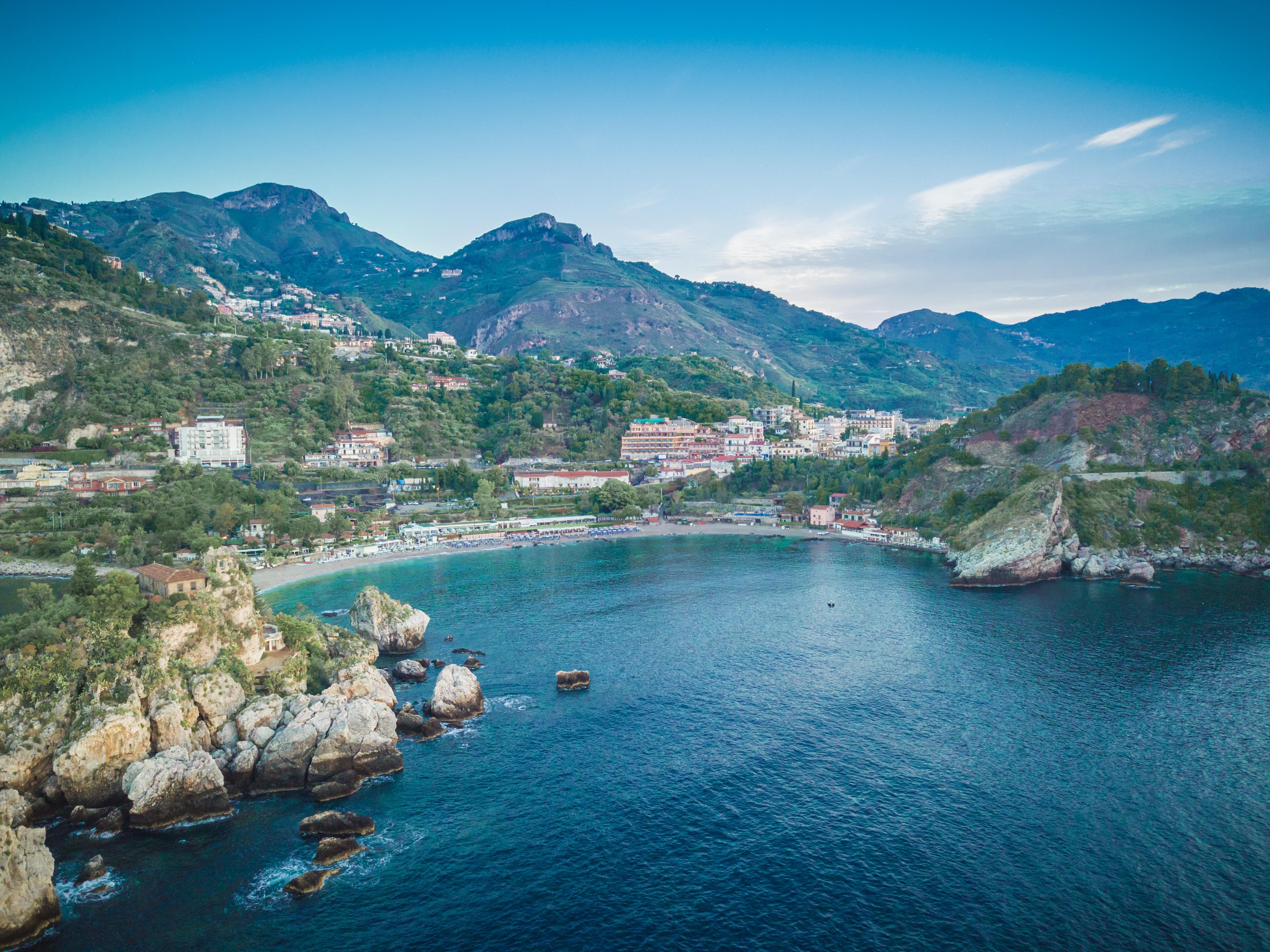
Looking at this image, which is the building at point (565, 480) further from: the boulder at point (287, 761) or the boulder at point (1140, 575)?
the boulder at point (287, 761)

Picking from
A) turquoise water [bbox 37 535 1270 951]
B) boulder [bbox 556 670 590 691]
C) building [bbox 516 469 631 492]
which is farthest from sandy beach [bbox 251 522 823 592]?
boulder [bbox 556 670 590 691]

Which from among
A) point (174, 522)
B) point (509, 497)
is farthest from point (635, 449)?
point (174, 522)

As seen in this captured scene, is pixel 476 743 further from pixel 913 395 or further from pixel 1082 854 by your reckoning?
pixel 913 395

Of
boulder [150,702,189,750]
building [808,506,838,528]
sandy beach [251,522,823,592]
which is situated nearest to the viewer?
boulder [150,702,189,750]

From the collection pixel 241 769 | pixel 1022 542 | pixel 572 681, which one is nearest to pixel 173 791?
pixel 241 769

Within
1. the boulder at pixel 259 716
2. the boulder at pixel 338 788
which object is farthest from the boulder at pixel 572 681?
the boulder at pixel 259 716

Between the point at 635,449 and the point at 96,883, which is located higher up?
the point at 635,449

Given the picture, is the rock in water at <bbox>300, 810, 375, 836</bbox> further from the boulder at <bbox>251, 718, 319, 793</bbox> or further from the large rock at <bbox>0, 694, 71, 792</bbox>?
the large rock at <bbox>0, 694, 71, 792</bbox>
